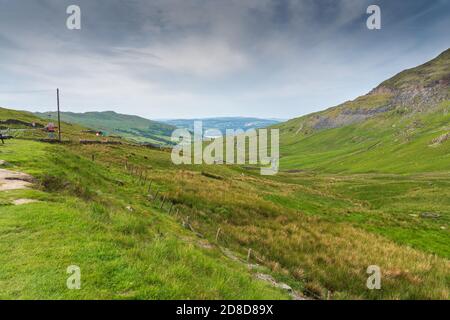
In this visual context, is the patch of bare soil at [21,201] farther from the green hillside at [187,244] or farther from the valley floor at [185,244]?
the valley floor at [185,244]

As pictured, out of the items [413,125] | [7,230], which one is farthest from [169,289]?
[413,125]

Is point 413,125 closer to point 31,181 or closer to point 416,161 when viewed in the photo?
point 416,161

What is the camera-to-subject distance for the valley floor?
838cm

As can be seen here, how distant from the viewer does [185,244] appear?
12805 millimetres

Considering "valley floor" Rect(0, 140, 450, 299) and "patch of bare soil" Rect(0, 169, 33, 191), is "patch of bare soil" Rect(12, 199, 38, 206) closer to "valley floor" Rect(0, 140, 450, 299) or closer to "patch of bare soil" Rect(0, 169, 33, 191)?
"valley floor" Rect(0, 140, 450, 299)

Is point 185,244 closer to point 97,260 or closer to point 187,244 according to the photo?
point 187,244

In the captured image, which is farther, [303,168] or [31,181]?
[303,168]

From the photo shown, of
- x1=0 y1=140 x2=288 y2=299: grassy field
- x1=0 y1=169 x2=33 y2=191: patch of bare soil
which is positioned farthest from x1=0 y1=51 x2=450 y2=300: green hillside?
x1=0 y1=169 x2=33 y2=191: patch of bare soil

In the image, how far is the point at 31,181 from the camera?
18.2 m

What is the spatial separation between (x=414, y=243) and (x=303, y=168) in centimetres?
13212

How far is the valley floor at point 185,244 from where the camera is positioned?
27.5 ft

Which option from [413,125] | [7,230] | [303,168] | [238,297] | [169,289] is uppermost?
[413,125]

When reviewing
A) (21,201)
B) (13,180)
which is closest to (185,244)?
(21,201)

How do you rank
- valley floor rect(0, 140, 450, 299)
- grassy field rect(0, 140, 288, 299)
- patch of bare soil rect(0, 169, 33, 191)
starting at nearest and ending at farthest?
grassy field rect(0, 140, 288, 299), valley floor rect(0, 140, 450, 299), patch of bare soil rect(0, 169, 33, 191)
